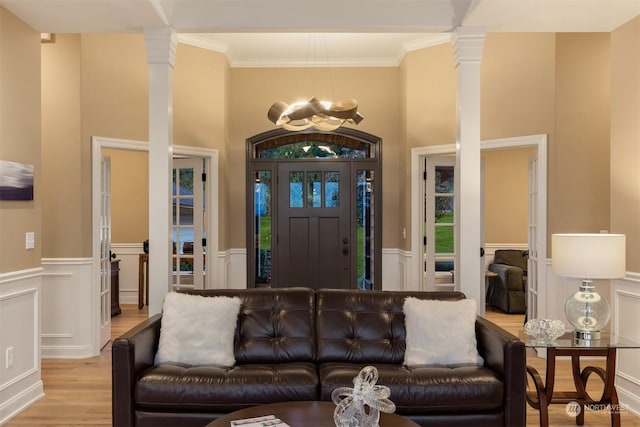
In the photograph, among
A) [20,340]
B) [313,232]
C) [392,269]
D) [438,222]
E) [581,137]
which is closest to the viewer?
[20,340]

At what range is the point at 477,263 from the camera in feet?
12.4

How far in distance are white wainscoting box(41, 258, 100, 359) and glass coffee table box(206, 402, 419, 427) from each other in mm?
3248

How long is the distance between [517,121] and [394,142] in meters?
1.78

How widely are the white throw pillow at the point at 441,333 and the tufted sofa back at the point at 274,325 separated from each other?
638 mm

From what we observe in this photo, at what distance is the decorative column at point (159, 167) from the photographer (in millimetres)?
3771

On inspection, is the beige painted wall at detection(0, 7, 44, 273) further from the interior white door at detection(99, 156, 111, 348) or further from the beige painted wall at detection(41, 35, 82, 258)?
the interior white door at detection(99, 156, 111, 348)

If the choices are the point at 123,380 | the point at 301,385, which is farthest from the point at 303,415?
the point at 123,380

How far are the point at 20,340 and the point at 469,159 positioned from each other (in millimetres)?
3457

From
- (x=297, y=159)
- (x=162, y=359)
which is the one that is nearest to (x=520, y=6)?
(x=162, y=359)

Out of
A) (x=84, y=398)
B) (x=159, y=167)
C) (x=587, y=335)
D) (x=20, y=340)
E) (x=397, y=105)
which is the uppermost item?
(x=397, y=105)

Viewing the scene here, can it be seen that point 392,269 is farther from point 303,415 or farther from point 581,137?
point 303,415

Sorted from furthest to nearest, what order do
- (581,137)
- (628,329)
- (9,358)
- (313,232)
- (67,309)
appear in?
(313,232), (67,309), (581,137), (628,329), (9,358)

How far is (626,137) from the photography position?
3.79m

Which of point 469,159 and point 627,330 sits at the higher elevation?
point 469,159
